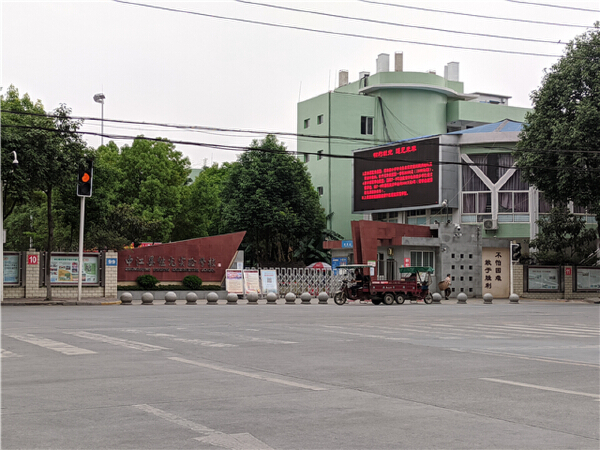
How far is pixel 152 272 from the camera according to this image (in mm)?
39000

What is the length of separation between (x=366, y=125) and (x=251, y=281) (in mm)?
31419

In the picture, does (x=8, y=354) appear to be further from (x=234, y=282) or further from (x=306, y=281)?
(x=306, y=281)

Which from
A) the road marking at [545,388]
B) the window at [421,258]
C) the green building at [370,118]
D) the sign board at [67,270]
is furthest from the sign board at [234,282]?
the road marking at [545,388]

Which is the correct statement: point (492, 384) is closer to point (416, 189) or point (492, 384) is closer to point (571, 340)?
point (571, 340)

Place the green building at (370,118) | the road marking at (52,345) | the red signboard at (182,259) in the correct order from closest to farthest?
the road marking at (52,345), the red signboard at (182,259), the green building at (370,118)

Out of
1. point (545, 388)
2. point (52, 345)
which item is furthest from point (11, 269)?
point (545, 388)

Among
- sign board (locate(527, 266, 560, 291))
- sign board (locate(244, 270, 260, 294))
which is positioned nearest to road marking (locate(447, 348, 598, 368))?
sign board (locate(244, 270, 260, 294))

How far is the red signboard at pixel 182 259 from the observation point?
→ 38469mm

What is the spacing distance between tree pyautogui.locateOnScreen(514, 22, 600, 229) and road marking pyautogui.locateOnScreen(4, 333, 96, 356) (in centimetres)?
2836

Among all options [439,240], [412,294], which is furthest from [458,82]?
[412,294]

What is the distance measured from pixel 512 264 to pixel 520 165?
6.62 metres

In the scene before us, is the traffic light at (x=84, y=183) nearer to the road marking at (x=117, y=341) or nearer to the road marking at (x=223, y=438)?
the road marking at (x=117, y=341)

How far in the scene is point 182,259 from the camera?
40.0 m

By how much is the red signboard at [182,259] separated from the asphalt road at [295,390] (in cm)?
2301
